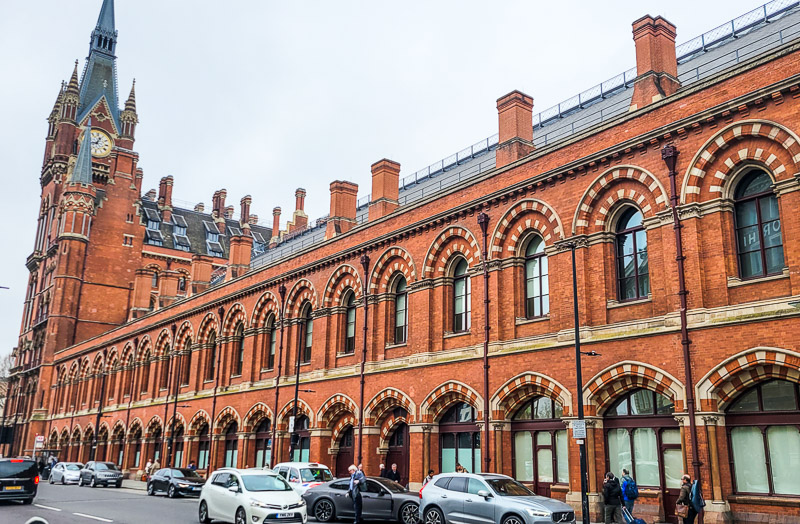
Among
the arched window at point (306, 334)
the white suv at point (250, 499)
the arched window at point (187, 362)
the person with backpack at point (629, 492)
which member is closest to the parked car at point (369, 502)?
the white suv at point (250, 499)

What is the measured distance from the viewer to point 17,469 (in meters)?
25.8

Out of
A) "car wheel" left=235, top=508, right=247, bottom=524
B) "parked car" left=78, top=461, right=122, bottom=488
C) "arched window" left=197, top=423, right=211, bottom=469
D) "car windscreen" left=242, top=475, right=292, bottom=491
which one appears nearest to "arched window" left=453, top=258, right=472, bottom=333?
"car windscreen" left=242, top=475, right=292, bottom=491

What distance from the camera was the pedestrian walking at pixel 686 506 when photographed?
1633cm

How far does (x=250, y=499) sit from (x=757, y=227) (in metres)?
14.2

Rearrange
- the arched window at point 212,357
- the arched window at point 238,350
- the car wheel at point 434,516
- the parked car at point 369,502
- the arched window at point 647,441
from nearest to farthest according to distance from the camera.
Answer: the car wheel at point 434,516 < the arched window at point 647,441 < the parked car at point 369,502 < the arched window at point 238,350 < the arched window at point 212,357

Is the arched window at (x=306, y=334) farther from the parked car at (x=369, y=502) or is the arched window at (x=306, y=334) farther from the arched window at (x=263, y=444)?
the parked car at (x=369, y=502)

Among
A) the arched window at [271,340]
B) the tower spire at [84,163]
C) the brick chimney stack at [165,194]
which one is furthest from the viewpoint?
the brick chimney stack at [165,194]

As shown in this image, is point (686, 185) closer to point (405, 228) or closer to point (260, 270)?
point (405, 228)

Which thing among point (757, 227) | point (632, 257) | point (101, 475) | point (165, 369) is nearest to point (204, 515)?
point (632, 257)

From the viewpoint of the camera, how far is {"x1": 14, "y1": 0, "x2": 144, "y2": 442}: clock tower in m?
68.6

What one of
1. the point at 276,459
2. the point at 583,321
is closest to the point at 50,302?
the point at 276,459

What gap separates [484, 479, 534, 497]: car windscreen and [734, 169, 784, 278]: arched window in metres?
7.67

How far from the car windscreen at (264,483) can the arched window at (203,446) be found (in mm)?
22088

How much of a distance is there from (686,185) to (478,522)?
401 inches
